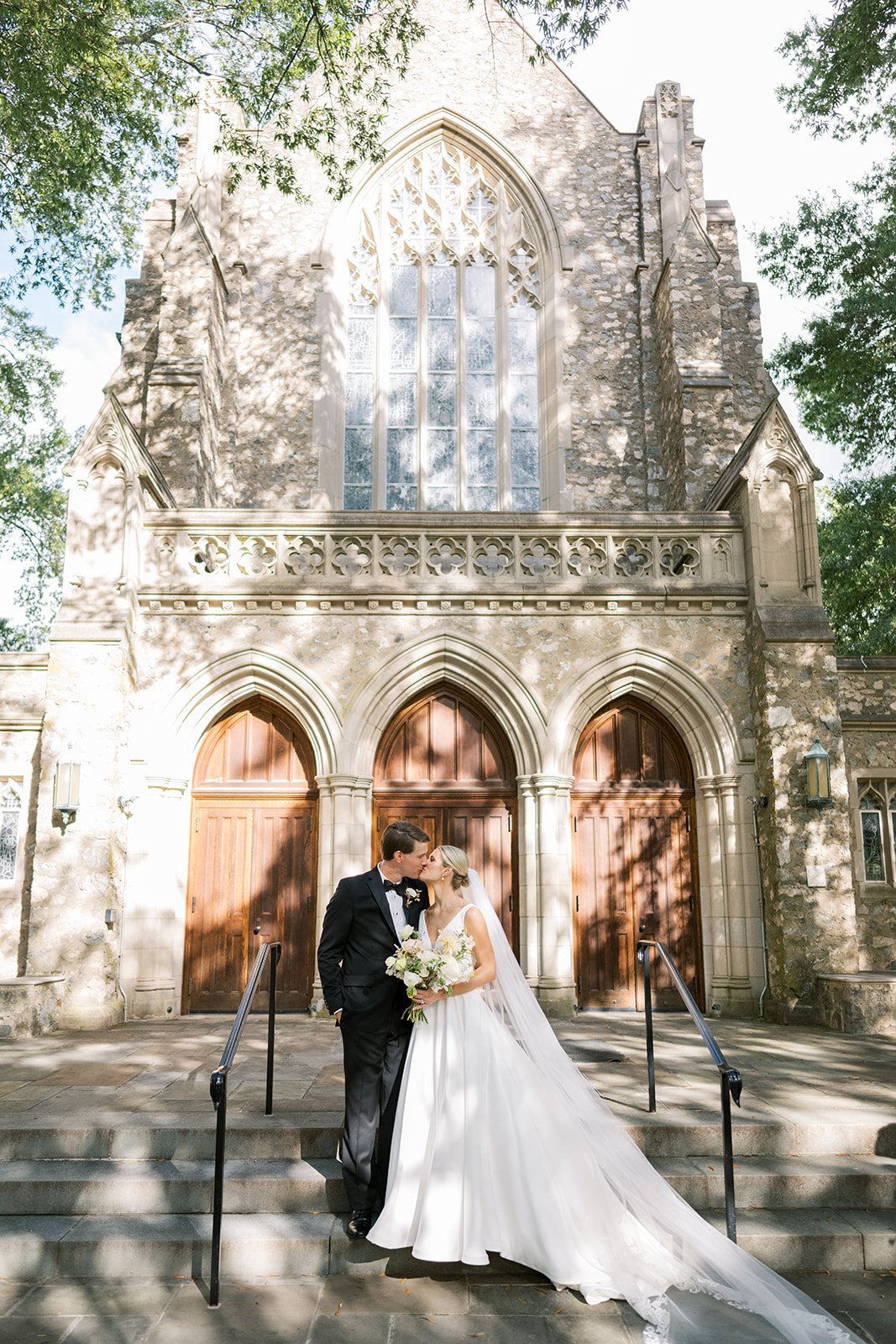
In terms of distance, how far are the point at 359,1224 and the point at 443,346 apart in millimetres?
11697

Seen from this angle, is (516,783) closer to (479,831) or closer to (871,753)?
(479,831)

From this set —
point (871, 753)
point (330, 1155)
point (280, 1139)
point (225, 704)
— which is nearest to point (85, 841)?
point (225, 704)

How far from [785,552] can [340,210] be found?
8.13 m

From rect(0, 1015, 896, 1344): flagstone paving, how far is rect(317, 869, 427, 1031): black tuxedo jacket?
107 centimetres

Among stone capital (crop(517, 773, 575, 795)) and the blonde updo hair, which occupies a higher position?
stone capital (crop(517, 773, 575, 795))

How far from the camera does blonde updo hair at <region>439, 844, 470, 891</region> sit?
465 cm

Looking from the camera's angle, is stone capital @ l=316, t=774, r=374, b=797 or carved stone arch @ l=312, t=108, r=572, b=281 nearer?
stone capital @ l=316, t=774, r=374, b=797

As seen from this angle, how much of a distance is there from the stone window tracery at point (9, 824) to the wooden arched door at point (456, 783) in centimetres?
407

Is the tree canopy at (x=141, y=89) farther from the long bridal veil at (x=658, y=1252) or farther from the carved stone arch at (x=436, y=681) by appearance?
the long bridal veil at (x=658, y=1252)

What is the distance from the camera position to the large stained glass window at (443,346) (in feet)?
44.2

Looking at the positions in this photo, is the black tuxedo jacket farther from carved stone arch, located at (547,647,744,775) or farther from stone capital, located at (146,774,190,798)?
stone capital, located at (146,774,190,798)

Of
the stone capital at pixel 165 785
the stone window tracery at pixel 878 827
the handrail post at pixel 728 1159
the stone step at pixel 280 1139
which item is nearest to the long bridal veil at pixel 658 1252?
the handrail post at pixel 728 1159

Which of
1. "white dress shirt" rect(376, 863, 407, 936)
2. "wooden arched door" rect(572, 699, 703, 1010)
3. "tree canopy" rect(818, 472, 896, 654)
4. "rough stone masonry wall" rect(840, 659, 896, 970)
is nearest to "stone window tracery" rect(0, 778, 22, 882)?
"wooden arched door" rect(572, 699, 703, 1010)

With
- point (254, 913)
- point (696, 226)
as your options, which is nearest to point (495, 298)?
point (696, 226)
